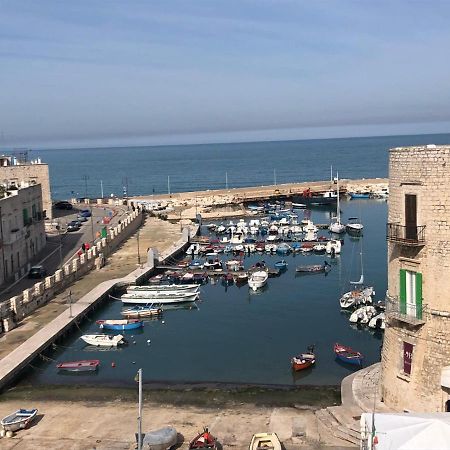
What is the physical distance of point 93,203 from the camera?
113 metres

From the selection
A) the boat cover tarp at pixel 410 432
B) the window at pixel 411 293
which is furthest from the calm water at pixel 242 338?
the boat cover tarp at pixel 410 432

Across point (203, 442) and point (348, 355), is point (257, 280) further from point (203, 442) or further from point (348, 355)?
point (203, 442)

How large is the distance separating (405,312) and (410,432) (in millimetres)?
5984

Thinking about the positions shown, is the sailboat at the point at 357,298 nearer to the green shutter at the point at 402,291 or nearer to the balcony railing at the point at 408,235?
the green shutter at the point at 402,291

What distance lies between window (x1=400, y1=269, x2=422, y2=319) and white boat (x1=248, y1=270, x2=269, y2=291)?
110 feet

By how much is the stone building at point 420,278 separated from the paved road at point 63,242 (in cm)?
3293

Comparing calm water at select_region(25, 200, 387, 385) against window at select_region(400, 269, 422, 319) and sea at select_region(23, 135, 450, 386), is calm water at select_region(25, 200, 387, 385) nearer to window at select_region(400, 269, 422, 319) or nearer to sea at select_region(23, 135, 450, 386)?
sea at select_region(23, 135, 450, 386)

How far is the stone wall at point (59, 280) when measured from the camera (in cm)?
4356

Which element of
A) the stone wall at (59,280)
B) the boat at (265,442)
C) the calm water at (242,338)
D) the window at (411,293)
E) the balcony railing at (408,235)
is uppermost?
the balcony railing at (408,235)

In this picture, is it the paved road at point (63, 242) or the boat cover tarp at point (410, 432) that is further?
the paved road at point (63, 242)

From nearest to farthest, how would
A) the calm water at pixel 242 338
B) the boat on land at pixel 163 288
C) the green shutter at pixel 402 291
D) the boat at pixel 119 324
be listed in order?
the green shutter at pixel 402 291 → the calm water at pixel 242 338 → the boat at pixel 119 324 → the boat on land at pixel 163 288

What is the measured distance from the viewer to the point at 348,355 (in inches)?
1508

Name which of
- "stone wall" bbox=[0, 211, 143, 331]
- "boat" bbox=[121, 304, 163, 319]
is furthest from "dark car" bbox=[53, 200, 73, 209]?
"boat" bbox=[121, 304, 163, 319]

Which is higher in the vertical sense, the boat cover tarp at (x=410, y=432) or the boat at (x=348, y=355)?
the boat cover tarp at (x=410, y=432)
